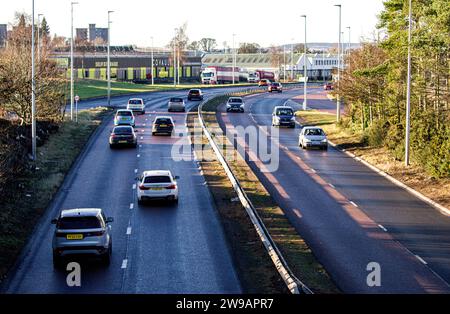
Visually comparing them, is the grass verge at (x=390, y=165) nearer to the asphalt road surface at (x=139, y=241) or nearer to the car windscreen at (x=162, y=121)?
the asphalt road surface at (x=139, y=241)

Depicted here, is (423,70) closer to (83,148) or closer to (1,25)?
(83,148)

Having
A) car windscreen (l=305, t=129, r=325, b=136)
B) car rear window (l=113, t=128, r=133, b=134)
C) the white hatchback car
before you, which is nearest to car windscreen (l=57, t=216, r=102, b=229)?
the white hatchback car

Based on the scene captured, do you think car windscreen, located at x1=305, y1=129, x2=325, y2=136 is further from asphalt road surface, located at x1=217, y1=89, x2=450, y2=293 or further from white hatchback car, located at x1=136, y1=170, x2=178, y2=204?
white hatchback car, located at x1=136, y1=170, x2=178, y2=204

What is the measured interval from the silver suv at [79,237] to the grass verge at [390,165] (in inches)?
640

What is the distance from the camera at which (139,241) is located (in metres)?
25.8

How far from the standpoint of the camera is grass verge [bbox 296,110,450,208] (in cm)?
3566

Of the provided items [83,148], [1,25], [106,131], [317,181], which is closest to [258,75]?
[1,25]

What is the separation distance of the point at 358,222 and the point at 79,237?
11.6 meters

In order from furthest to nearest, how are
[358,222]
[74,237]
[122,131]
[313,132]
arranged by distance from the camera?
1. [313,132]
2. [122,131]
3. [358,222]
4. [74,237]

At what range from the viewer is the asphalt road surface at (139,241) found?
2067 centimetres

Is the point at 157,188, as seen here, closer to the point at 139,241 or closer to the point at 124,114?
the point at 139,241

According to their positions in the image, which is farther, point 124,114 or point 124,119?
point 124,114

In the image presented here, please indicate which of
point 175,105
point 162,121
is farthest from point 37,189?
point 175,105

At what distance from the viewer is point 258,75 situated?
150 metres
